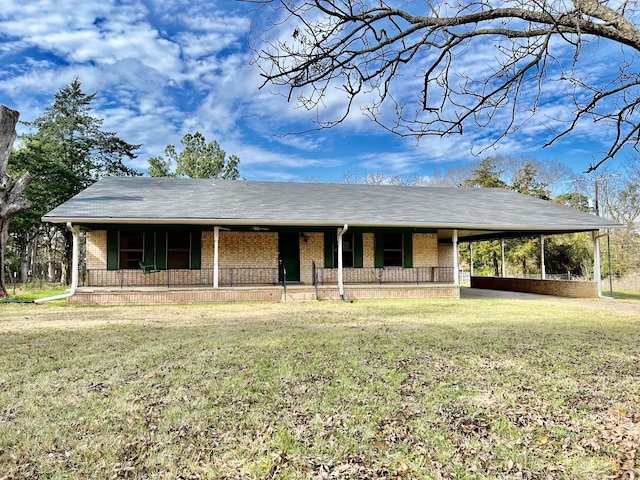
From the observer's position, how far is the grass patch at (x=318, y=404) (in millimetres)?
2854

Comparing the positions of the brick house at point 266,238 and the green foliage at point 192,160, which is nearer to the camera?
the brick house at point 266,238

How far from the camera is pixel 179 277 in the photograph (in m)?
14.3

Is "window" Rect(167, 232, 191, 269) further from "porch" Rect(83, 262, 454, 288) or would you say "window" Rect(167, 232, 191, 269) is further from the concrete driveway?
the concrete driveway

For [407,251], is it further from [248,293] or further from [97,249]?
[97,249]

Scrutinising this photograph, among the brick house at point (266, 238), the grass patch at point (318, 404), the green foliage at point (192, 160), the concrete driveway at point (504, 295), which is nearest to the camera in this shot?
the grass patch at point (318, 404)

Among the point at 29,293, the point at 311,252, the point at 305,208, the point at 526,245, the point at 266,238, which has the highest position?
the point at 305,208

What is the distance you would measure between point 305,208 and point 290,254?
195cm

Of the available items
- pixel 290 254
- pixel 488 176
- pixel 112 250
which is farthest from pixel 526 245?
pixel 112 250

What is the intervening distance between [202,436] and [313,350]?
2.89 meters

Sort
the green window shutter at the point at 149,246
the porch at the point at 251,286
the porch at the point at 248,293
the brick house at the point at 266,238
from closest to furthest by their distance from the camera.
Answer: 1. the porch at the point at 248,293
2. the porch at the point at 251,286
3. the brick house at the point at 266,238
4. the green window shutter at the point at 149,246

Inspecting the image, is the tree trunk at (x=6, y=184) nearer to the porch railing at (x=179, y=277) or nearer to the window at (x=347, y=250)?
the porch railing at (x=179, y=277)

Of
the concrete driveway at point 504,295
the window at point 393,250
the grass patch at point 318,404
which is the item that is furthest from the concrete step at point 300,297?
the concrete driveway at point 504,295

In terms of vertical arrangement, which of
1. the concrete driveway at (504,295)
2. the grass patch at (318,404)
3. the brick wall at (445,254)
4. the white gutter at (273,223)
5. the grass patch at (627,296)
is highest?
the white gutter at (273,223)

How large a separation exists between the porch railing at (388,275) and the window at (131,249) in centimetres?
624
